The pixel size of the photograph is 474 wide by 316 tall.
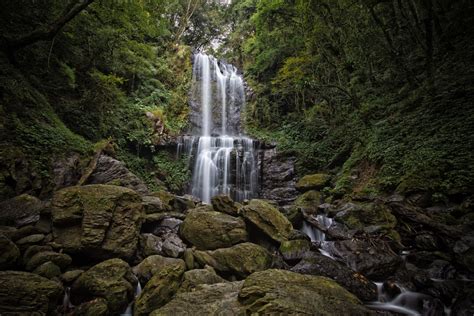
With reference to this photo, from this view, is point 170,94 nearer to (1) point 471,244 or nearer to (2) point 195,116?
(2) point 195,116

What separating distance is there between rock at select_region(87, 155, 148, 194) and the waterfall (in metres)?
4.75

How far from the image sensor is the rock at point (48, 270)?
13.9ft

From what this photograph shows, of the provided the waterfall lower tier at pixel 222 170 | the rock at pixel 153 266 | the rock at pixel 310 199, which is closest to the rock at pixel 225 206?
the rock at pixel 153 266

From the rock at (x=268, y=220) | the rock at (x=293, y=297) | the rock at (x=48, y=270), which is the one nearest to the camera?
the rock at (x=293, y=297)

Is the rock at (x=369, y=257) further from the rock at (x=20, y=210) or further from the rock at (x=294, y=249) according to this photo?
the rock at (x=20, y=210)

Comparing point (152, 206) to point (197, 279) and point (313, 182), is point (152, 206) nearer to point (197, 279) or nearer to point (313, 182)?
point (197, 279)

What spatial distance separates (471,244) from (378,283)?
1.98m

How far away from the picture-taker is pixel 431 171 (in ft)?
23.7

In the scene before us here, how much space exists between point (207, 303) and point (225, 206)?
4.01 m

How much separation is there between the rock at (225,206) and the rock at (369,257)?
279cm

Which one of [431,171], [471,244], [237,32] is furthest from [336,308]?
[237,32]

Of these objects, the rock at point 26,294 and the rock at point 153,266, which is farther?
the rock at point 153,266

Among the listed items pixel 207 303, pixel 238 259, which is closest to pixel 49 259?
pixel 207 303

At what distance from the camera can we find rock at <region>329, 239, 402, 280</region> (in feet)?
17.6
